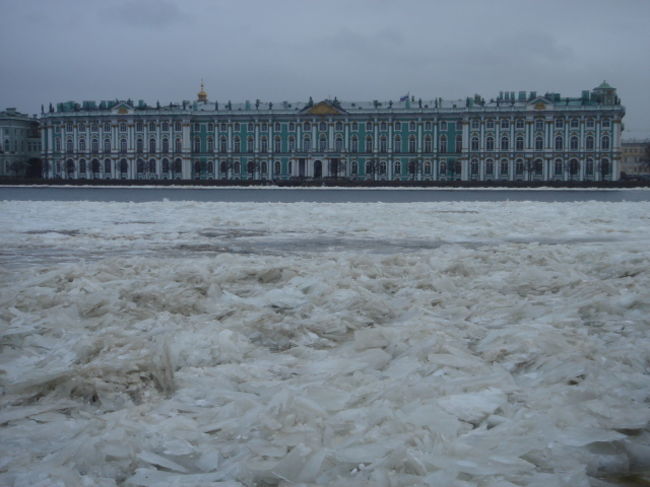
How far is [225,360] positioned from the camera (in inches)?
136

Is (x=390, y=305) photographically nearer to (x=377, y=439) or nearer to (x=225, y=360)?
(x=225, y=360)

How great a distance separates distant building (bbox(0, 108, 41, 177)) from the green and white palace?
417 inches

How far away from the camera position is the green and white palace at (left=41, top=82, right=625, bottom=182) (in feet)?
299

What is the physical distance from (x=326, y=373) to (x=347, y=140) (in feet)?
306

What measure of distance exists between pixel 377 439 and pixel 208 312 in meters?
2.25

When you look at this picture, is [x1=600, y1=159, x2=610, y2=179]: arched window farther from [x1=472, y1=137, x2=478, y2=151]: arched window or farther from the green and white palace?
[x1=472, y1=137, x2=478, y2=151]: arched window

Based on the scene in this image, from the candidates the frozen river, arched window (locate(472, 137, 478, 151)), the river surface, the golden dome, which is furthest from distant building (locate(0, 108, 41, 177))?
the frozen river

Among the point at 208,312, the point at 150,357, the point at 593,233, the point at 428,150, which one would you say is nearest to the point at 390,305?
the point at 208,312

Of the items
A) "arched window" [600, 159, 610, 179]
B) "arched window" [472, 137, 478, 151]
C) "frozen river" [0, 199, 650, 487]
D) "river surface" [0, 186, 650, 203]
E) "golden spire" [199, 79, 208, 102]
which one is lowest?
"frozen river" [0, 199, 650, 487]

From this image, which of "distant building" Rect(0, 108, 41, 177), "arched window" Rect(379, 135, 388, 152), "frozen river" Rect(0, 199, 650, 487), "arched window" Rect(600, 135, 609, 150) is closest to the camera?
"frozen river" Rect(0, 199, 650, 487)

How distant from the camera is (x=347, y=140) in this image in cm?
9550

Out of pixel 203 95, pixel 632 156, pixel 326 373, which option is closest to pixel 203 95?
pixel 203 95

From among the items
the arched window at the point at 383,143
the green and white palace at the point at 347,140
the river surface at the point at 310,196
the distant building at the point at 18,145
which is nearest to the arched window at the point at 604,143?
the green and white palace at the point at 347,140

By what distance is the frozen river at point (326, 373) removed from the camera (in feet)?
7.50
